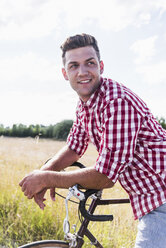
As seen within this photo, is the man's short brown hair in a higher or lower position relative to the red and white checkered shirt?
higher

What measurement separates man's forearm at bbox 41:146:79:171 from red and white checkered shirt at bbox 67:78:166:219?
0.35 m

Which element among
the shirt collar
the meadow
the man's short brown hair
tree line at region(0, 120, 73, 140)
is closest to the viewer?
the shirt collar

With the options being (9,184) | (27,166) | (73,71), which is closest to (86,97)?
(73,71)

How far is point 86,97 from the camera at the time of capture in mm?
1979

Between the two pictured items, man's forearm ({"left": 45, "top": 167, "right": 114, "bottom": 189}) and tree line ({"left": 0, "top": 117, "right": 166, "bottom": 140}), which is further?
tree line ({"left": 0, "top": 117, "right": 166, "bottom": 140})

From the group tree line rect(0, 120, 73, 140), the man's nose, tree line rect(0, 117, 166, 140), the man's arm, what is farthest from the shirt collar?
tree line rect(0, 120, 73, 140)

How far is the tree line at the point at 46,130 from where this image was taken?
95.3 feet

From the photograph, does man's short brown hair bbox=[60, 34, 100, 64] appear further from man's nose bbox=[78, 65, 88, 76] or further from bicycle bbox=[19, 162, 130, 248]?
bicycle bbox=[19, 162, 130, 248]

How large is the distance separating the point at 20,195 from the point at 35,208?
46cm

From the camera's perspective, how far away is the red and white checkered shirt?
1678 mm

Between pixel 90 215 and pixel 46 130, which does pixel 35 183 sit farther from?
pixel 46 130

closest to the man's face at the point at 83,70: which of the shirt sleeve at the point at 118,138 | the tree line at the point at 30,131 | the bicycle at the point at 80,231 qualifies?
the shirt sleeve at the point at 118,138

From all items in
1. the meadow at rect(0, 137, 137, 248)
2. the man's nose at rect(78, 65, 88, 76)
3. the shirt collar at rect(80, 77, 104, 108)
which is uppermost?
the man's nose at rect(78, 65, 88, 76)

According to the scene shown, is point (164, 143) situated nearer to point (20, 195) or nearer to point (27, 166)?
point (20, 195)
